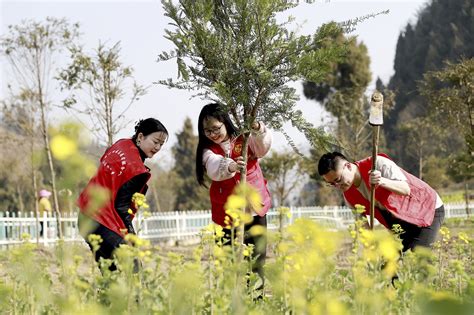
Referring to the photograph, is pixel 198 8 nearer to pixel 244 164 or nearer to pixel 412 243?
pixel 244 164

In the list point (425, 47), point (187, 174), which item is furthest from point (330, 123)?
point (425, 47)

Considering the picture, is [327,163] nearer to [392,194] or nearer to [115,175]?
[392,194]

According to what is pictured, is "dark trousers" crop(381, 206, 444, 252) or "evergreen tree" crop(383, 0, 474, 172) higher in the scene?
"evergreen tree" crop(383, 0, 474, 172)

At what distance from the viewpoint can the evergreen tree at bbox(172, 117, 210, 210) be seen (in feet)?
118

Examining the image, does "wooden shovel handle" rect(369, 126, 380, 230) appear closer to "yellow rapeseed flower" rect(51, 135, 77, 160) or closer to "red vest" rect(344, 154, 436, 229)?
"red vest" rect(344, 154, 436, 229)

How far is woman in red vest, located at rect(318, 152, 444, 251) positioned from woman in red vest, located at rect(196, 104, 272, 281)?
0.48 metres

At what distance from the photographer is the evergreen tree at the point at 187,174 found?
36.1 metres

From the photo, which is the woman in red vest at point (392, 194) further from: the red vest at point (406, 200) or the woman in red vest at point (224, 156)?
the woman in red vest at point (224, 156)

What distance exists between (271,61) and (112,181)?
138cm

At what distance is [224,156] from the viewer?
15.0 ft

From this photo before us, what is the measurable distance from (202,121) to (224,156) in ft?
0.93

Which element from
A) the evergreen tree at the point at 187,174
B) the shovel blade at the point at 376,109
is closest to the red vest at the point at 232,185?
the shovel blade at the point at 376,109

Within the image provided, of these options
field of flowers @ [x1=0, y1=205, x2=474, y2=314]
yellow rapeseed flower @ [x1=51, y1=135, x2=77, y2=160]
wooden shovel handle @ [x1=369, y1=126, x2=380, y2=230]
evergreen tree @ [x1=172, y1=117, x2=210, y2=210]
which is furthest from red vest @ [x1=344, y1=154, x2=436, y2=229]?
evergreen tree @ [x1=172, y1=117, x2=210, y2=210]

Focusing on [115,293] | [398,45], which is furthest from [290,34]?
[398,45]
